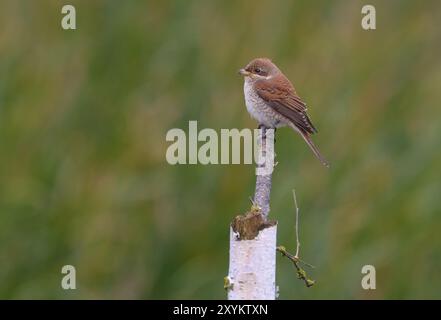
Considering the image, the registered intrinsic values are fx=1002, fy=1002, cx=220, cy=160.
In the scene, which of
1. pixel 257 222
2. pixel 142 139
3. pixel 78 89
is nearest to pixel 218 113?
pixel 142 139

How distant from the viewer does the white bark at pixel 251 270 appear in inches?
104

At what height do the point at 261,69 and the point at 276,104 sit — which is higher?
the point at 261,69

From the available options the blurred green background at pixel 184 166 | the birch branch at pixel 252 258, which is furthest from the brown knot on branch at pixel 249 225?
the blurred green background at pixel 184 166

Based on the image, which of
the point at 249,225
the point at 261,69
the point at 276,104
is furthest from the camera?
the point at 276,104

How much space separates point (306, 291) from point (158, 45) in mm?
2035

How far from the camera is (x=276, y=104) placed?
5211 millimetres

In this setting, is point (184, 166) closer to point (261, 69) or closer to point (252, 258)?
point (261, 69)

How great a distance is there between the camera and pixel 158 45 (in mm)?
6527

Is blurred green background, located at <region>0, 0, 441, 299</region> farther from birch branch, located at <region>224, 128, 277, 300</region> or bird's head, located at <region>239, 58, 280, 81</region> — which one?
birch branch, located at <region>224, 128, 277, 300</region>

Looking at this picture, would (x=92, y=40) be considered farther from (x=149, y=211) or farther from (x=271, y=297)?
(x=271, y=297)

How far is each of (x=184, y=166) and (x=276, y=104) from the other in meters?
0.87

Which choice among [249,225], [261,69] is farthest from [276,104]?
[249,225]

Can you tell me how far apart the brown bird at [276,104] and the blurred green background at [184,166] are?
485mm

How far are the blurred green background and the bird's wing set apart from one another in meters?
0.52
